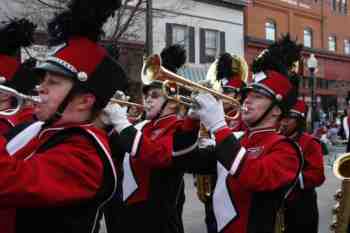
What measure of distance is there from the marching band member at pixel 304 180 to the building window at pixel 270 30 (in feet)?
82.9

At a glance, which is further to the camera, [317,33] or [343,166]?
[317,33]

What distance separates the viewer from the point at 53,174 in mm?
2432

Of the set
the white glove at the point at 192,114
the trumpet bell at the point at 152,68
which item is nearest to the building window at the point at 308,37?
the trumpet bell at the point at 152,68

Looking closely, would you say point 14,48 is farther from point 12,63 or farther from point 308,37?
point 308,37

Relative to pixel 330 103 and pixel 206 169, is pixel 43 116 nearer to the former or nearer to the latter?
pixel 206 169

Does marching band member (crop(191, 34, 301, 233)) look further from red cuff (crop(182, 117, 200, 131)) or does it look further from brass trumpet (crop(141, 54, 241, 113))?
red cuff (crop(182, 117, 200, 131))

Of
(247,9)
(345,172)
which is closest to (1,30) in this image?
(345,172)

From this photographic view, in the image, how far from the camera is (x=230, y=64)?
711 centimetres

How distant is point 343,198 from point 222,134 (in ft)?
5.31

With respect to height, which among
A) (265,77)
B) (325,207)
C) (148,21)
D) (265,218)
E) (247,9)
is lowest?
(325,207)

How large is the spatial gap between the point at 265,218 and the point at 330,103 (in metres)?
32.4

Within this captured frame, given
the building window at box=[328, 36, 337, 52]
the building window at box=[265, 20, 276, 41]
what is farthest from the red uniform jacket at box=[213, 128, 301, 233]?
the building window at box=[328, 36, 337, 52]

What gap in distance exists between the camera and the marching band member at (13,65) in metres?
4.62

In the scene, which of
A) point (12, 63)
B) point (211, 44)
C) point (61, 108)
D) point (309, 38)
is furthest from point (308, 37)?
point (61, 108)
